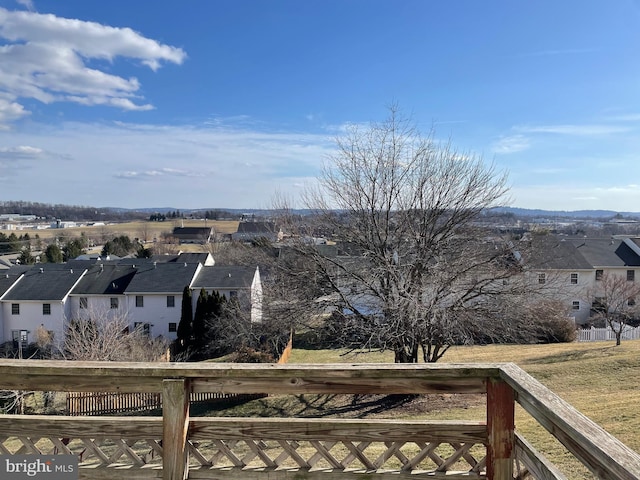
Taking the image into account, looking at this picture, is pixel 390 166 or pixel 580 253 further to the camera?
pixel 580 253

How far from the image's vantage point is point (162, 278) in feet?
85.9

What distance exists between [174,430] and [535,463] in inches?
64.5

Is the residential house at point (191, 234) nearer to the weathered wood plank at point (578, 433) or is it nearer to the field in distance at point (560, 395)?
the field in distance at point (560, 395)

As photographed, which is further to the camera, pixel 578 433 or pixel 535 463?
pixel 535 463

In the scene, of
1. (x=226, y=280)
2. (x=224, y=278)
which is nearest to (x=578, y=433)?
(x=226, y=280)

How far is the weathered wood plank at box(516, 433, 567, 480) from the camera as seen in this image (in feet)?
5.80

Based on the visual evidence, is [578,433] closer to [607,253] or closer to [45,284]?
[45,284]

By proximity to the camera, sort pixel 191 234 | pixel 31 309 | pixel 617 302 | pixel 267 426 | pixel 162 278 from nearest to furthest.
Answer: pixel 267 426 < pixel 617 302 < pixel 31 309 < pixel 162 278 < pixel 191 234

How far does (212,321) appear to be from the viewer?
65.8 feet

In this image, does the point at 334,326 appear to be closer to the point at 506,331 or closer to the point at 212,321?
the point at 506,331

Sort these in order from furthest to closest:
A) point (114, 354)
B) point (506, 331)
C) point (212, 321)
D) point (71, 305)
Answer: point (71, 305) → point (212, 321) → point (114, 354) → point (506, 331)

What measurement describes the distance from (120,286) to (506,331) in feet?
74.8

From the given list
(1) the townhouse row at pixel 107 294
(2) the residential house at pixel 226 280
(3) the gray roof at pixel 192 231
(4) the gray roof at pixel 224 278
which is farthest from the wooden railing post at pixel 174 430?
(3) the gray roof at pixel 192 231

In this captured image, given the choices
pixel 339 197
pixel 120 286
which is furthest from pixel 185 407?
pixel 120 286
